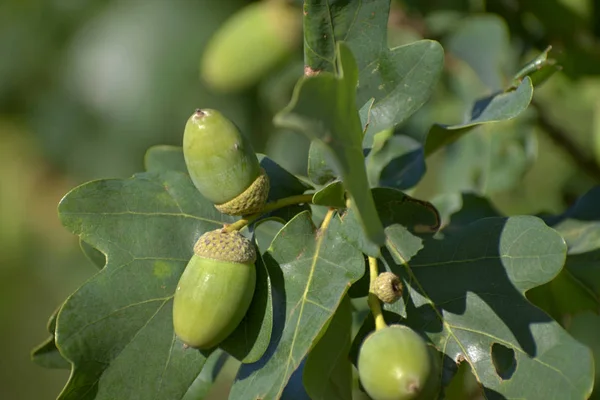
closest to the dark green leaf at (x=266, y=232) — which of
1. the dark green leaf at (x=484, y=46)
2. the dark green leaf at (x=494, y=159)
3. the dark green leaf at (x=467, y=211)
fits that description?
the dark green leaf at (x=467, y=211)

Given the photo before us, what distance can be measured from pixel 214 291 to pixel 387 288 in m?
0.20

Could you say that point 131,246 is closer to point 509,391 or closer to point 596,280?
point 509,391

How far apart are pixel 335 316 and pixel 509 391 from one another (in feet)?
0.74

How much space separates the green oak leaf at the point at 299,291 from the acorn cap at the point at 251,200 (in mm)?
47

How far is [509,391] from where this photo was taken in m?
0.89

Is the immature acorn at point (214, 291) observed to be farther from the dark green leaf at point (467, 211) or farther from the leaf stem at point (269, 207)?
the dark green leaf at point (467, 211)

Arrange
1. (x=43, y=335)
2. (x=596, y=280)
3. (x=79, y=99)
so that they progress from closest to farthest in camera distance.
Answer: (x=596, y=280) → (x=79, y=99) → (x=43, y=335)

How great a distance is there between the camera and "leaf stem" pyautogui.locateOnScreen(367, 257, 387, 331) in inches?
33.2

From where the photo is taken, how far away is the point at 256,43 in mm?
1791

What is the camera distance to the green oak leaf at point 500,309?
88 cm

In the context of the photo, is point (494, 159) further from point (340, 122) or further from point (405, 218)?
point (340, 122)

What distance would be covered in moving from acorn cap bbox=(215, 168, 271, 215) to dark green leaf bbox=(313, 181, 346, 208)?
0.20ft

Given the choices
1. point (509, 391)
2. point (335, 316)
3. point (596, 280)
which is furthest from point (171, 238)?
point (596, 280)

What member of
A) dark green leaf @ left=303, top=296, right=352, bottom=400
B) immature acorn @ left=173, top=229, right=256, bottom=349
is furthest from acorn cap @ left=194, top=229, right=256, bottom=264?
dark green leaf @ left=303, top=296, right=352, bottom=400
